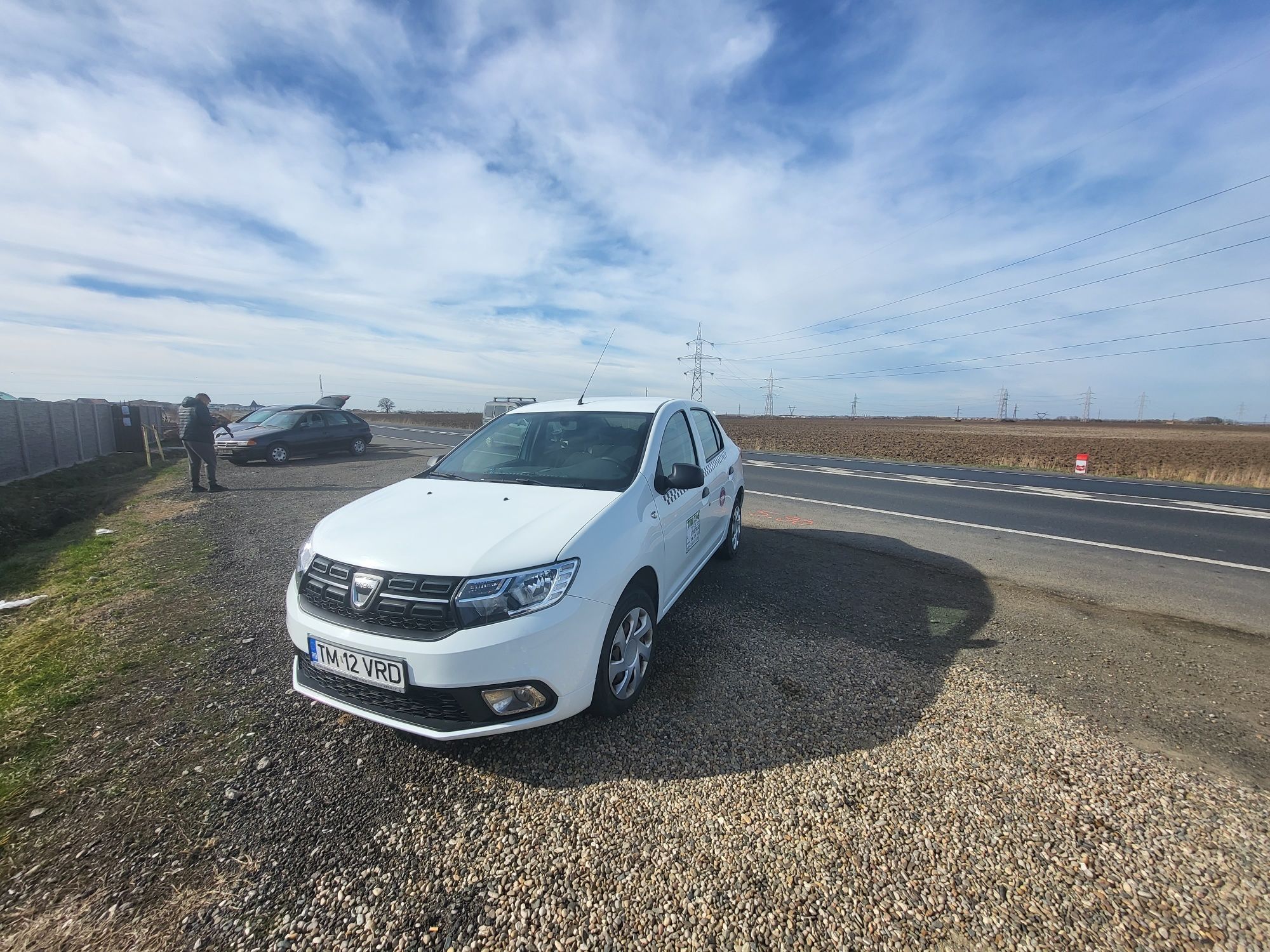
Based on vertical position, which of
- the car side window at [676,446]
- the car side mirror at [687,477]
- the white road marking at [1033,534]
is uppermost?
the car side window at [676,446]

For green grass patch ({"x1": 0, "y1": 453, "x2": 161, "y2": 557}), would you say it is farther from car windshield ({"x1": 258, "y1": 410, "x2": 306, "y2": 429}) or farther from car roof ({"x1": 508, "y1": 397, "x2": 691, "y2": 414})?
car roof ({"x1": 508, "y1": 397, "x2": 691, "y2": 414})

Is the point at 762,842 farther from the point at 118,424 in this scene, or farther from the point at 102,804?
the point at 118,424

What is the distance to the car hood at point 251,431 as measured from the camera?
13.2 meters

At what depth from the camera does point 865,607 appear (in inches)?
169

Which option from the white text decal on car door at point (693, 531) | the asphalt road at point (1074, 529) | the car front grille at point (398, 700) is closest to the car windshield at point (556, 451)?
the white text decal on car door at point (693, 531)

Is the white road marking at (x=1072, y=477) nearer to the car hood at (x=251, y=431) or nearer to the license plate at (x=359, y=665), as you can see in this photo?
the car hood at (x=251, y=431)

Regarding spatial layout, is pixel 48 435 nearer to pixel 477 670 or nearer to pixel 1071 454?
pixel 477 670

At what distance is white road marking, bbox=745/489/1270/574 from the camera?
5.91 m

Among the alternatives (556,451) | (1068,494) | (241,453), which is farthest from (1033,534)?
(241,453)

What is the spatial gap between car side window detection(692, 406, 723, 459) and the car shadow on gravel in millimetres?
1172

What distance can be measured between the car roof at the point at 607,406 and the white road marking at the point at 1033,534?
5.27 meters

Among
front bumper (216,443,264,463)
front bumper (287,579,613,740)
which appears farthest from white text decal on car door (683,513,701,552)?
front bumper (216,443,264,463)

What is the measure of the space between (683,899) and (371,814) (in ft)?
4.16

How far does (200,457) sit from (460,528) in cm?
977
